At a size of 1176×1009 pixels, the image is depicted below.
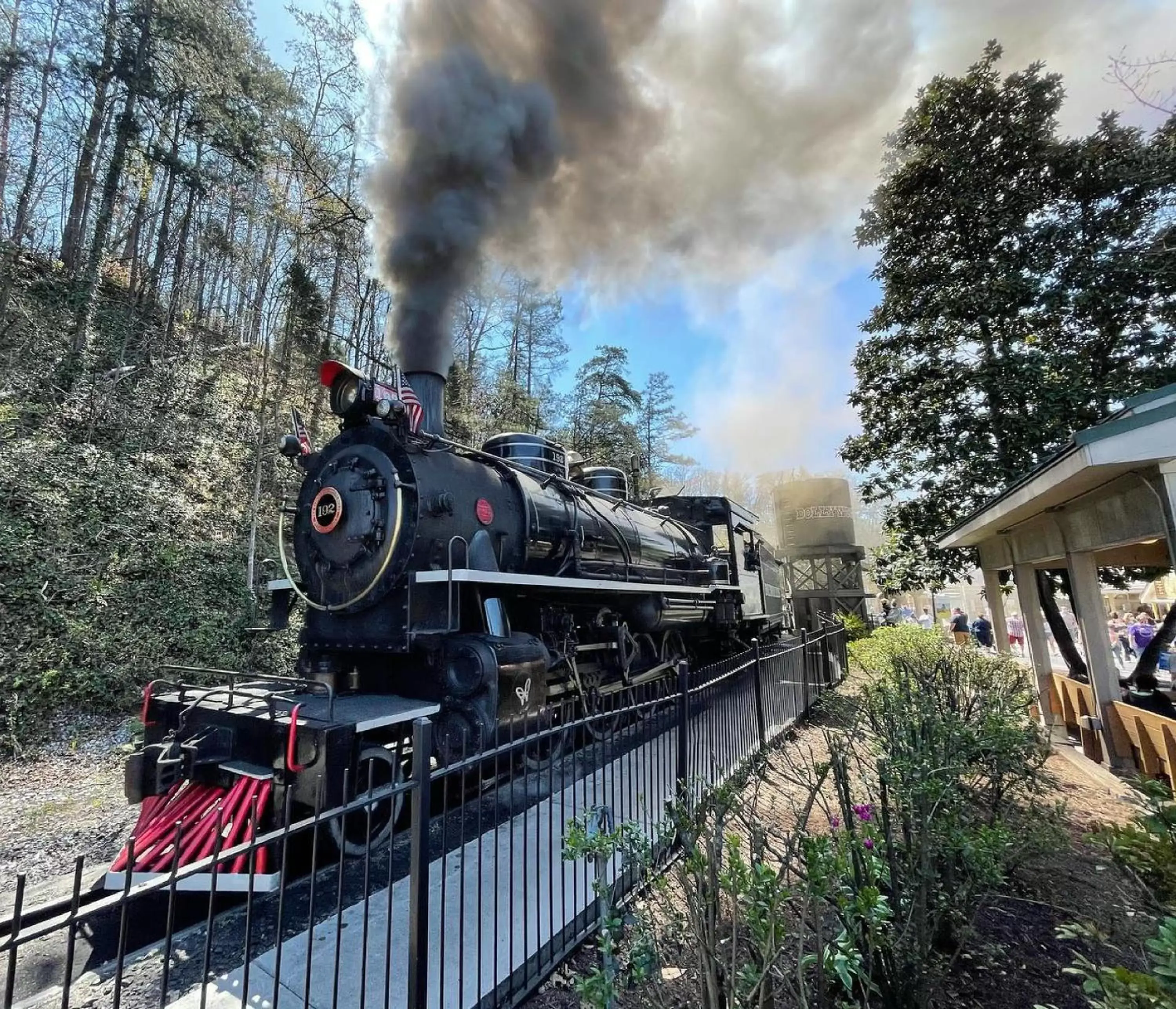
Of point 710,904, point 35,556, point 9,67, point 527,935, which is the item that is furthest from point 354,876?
point 9,67

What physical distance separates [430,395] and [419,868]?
4.69 m

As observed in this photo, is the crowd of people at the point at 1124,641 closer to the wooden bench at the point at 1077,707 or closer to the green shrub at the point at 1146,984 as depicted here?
the wooden bench at the point at 1077,707

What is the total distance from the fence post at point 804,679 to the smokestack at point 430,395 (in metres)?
5.44

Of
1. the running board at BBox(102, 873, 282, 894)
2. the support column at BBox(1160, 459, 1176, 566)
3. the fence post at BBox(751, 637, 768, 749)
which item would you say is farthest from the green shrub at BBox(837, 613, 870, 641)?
the running board at BBox(102, 873, 282, 894)

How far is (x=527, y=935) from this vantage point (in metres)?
2.60

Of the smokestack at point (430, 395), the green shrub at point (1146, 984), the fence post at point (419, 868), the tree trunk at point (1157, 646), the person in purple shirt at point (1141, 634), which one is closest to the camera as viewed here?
the green shrub at point (1146, 984)

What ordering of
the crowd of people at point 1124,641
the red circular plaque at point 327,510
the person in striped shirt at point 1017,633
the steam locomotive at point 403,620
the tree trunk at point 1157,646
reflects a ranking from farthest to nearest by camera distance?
the person in striped shirt at point 1017,633
the tree trunk at point 1157,646
the crowd of people at point 1124,641
the red circular plaque at point 327,510
the steam locomotive at point 403,620

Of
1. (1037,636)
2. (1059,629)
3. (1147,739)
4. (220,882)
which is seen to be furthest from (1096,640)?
(220,882)

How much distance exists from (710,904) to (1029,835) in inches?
89.9

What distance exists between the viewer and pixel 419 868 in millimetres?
2135

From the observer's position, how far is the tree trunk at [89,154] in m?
12.5

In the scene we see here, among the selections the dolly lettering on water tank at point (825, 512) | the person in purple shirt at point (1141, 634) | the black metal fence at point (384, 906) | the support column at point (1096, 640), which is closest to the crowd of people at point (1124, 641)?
the person in purple shirt at point (1141, 634)

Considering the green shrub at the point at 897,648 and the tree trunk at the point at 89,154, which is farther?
→ the tree trunk at the point at 89,154

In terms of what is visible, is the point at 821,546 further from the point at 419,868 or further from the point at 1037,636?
the point at 419,868
